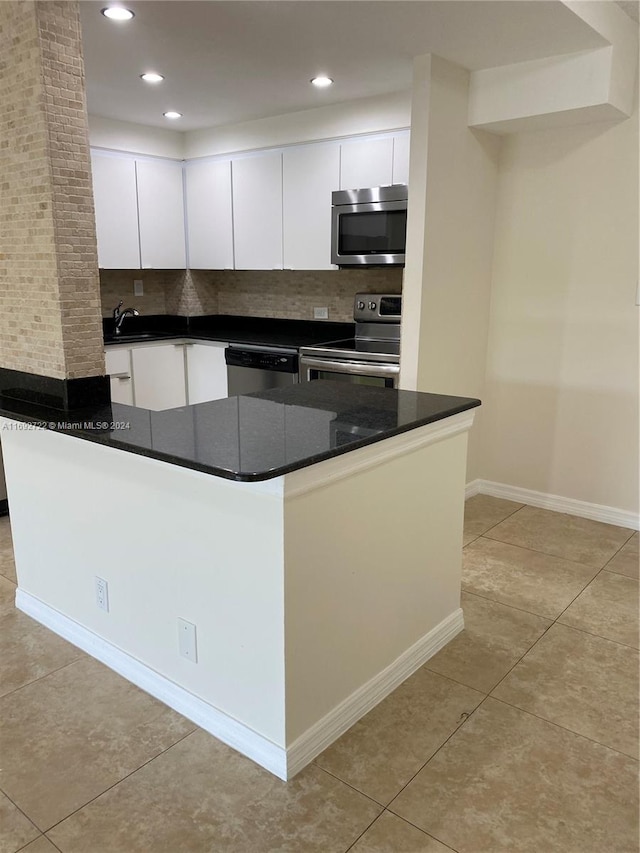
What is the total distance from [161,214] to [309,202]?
1.32 metres

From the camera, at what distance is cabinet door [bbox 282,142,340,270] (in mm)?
4293

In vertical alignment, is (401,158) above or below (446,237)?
above

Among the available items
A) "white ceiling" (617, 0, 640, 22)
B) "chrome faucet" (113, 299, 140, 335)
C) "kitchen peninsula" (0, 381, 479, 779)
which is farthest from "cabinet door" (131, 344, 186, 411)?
"white ceiling" (617, 0, 640, 22)

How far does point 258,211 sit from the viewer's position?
15.5ft

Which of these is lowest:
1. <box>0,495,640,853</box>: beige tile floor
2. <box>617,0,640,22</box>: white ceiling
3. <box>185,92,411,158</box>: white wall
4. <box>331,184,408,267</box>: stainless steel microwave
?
<box>0,495,640,853</box>: beige tile floor

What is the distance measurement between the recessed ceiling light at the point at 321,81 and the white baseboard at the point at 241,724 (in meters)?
2.81

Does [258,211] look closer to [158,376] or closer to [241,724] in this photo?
[158,376]

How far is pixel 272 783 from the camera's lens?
5.99 feet

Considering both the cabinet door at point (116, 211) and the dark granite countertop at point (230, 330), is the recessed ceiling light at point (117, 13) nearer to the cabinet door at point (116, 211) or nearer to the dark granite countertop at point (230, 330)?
the cabinet door at point (116, 211)

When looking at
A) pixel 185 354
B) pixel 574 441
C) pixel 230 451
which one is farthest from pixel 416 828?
pixel 185 354

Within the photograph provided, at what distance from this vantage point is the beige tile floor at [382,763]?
65.2 inches

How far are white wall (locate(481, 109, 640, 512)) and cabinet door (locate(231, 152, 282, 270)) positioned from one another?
1591 millimetres

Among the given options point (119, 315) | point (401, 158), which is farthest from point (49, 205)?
point (119, 315)

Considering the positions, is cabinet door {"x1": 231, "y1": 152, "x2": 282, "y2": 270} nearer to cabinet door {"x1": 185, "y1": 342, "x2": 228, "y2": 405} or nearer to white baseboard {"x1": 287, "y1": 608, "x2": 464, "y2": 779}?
cabinet door {"x1": 185, "y1": 342, "x2": 228, "y2": 405}
